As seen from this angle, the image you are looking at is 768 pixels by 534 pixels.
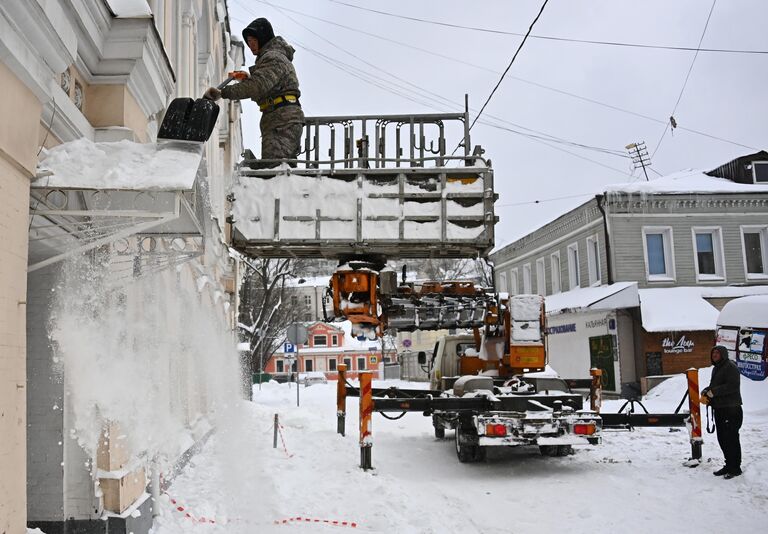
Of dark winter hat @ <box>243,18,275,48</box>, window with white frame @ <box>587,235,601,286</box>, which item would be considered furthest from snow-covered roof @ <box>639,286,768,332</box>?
dark winter hat @ <box>243,18,275,48</box>

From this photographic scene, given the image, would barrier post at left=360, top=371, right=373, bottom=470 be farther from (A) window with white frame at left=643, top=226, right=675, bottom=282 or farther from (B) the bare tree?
(A) window with white frame at left=643, top=226, right=675, bottom=282

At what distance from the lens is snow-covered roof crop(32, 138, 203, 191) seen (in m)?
4.26

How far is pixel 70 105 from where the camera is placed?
191 inches

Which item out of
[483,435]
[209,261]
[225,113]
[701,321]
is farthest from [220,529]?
[701,321]

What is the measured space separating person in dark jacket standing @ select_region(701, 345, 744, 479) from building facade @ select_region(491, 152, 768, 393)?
14.1m

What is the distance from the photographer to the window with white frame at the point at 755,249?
25.2 m

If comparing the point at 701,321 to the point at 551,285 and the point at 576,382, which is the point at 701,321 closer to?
the point at 551,285

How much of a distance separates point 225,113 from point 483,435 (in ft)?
31.8

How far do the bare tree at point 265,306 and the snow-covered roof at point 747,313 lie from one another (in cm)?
1180

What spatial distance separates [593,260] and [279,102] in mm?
19879

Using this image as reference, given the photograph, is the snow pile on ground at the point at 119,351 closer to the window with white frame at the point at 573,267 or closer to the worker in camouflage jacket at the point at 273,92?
the worker in camouflage jacket at the point at 273,92

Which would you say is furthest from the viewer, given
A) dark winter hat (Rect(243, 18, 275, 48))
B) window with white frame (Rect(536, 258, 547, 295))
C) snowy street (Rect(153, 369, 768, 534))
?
window with white frame (Rect(536, 258, 547, 295))

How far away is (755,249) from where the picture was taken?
83.5 feet

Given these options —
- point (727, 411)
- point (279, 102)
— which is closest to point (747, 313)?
point (727, 411)
